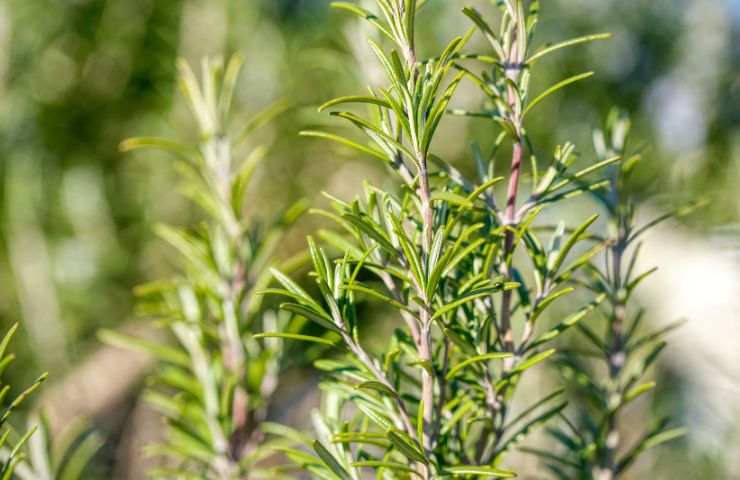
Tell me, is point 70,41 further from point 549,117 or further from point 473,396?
point 473,396

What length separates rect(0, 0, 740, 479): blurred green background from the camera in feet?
2.29

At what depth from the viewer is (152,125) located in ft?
2.60

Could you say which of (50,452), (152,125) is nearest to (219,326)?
(50,452)

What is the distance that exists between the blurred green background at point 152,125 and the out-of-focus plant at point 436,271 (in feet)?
1.53

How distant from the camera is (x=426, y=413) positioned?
190 mm

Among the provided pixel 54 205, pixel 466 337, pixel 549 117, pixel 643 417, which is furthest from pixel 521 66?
pixel 54 205

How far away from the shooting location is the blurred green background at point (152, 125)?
697 millimetres

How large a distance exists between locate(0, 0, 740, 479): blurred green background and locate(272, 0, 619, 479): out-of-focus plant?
1.53 feet

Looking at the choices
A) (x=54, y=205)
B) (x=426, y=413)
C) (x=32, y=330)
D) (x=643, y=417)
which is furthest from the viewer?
(x=54, y=205)

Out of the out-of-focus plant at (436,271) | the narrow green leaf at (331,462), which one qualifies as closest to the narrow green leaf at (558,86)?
the out-of-focus plant at (436,271)

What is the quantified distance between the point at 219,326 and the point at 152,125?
1.85ft

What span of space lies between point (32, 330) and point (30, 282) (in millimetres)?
51

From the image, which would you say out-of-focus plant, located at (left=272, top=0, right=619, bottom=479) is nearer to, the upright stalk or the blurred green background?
the upright stalk

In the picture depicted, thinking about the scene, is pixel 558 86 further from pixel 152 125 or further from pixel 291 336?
pixel 152 125
